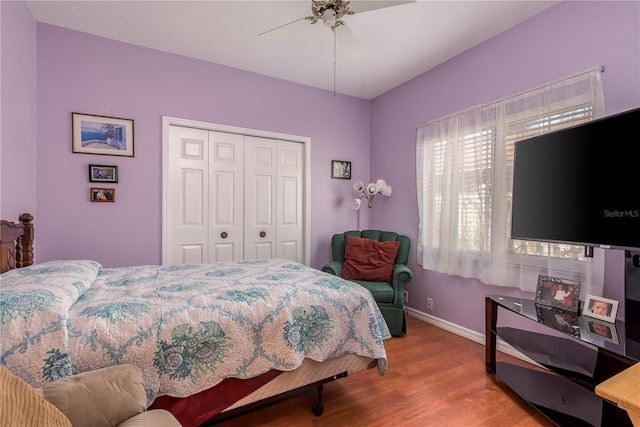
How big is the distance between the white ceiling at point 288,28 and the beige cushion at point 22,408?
2403 millimetres

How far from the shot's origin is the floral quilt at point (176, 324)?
43.9 inches

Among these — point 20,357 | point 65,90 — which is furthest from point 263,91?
point 20,357

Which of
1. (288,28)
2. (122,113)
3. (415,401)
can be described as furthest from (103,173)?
(415,401)

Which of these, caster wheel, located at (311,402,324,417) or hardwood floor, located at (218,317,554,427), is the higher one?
caster wheel, located at (311,402,324,417)

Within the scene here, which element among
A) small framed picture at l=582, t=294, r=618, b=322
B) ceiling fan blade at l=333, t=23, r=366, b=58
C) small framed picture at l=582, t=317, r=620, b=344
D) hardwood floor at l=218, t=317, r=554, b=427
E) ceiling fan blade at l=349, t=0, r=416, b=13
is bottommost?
hardwood floor at l=218, t=317, r=554, b=427

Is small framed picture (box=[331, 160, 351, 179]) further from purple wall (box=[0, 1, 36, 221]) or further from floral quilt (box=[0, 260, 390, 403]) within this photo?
purple wall (box=[0, 1, 36, 221])

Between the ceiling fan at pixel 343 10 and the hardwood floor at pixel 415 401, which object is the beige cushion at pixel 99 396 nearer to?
the hardwood floor at pixel 415 401

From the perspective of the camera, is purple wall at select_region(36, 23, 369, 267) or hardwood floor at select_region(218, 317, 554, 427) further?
purple wall at select_region(36, 23, 369, 267)

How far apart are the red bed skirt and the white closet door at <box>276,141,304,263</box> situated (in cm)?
222

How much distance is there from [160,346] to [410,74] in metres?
3.53

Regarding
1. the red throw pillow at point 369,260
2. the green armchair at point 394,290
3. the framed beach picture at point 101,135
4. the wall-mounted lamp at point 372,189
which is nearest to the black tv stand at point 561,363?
the green armchair at point 394,290

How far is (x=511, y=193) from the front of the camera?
2488 mm

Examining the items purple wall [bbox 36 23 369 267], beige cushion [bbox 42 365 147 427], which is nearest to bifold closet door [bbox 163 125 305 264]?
purple wall [bbox 36 23 369 267]

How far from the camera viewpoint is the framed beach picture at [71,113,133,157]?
267 cm
